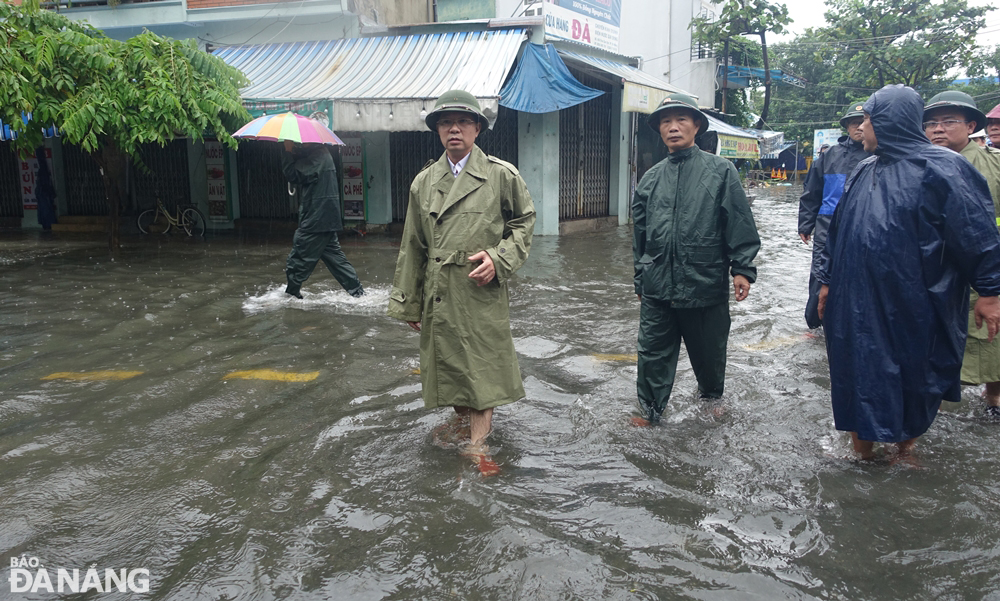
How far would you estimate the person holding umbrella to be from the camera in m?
6.84

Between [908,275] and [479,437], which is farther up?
[908,275]

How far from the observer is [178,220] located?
559 inches

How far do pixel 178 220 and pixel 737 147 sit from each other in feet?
47.3

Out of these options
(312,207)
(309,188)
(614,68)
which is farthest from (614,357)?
(614,68)

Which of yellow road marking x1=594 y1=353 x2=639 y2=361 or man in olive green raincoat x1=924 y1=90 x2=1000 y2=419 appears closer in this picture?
man in olive green raincoat x1=924 y1=90 x2=1000 y2=419

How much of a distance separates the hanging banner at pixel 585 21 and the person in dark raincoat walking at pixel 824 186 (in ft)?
26.0

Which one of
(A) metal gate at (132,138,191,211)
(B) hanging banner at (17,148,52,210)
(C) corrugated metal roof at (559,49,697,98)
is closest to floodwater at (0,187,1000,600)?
(C) corrugated metal roof at (559,49,697,98)

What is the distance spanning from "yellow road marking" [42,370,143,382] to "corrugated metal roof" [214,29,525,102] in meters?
6.90

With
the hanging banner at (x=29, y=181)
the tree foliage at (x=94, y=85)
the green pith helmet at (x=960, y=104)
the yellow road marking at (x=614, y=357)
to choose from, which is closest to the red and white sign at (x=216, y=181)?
the hanging banner at (x=29, y=181)

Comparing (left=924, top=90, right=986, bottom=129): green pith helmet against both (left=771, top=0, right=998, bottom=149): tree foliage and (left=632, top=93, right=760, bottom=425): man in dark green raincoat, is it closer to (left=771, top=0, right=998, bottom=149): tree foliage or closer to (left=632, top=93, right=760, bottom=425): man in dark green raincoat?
(left=632, top=93, right=760, bottom=425): man in dark green raincoat

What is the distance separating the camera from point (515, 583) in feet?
8.03

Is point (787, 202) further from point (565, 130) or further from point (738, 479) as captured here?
point (738, 479)

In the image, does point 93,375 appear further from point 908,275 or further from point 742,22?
point 742,22

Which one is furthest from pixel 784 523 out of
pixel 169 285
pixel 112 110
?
pixel 112 110
